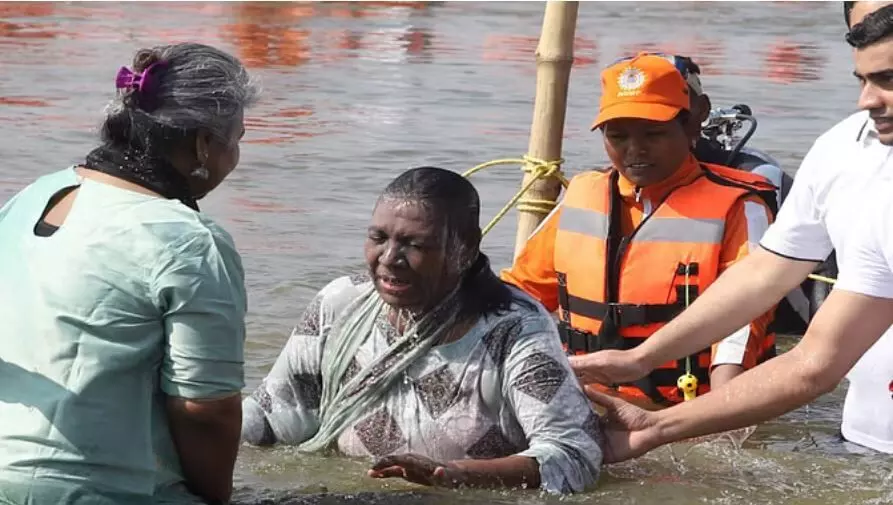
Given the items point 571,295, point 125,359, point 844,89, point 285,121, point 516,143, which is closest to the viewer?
point 125,359

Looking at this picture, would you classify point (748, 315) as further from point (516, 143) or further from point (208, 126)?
point (516, 143)

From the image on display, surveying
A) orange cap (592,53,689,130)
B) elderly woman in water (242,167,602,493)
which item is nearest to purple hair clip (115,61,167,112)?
elderly woman in water (242,167,602,493)

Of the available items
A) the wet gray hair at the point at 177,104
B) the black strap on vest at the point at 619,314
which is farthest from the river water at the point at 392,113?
the wet gray hair at the point at 177,104

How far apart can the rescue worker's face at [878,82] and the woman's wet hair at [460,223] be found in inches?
41.4

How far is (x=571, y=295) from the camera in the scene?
6.10 m

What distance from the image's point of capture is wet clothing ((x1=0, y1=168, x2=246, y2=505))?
359 cm

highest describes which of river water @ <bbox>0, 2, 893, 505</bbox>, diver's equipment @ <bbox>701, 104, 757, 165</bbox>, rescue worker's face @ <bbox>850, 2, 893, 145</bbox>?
rescue worker's face @ <bbox>850, 2, 893, 145</bbox>

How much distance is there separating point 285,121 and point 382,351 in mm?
10481

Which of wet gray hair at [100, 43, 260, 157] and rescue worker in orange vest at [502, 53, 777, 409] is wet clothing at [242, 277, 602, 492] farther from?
rescue worker in orange vest at [502, 53, 777, 409]

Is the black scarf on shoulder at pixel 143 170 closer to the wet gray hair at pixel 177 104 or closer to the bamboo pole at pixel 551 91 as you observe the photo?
the wet gray hair at pixel 177 104

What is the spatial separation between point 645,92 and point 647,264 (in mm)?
608

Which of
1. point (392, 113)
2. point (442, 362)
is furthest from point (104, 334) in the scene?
point (392, 113)

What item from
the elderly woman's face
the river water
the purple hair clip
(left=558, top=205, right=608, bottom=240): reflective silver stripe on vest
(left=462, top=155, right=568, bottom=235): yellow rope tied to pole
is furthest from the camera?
(left=462, top=155, right=568, bottom=235): yellow rope tied to pole

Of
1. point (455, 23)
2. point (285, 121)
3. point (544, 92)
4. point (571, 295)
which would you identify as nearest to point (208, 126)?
point (571, 295)
